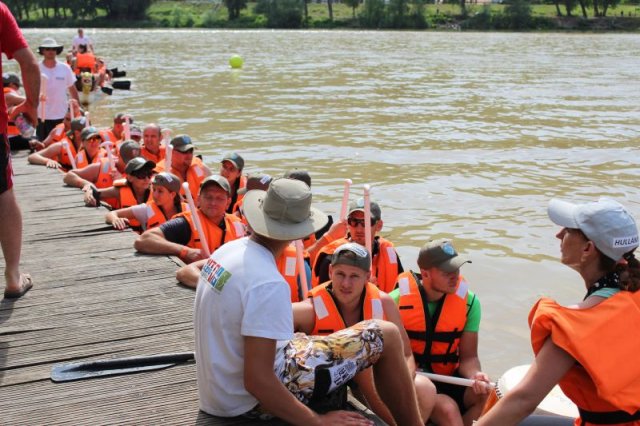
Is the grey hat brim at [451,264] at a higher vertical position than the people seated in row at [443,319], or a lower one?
higher

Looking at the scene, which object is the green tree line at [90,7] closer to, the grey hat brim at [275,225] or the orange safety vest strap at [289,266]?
the orange safety vest strap at [289,266]

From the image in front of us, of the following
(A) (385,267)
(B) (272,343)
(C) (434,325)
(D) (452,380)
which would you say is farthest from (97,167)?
(B) (272,343)

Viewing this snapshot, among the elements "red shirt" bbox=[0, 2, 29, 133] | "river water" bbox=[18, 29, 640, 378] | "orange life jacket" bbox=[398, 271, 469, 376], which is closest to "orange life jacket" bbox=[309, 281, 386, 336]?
"orange life jacket" bbox=[398, 271, 469, 376]

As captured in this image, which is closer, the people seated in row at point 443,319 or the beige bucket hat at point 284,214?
the beige bucket hat at point 284,214

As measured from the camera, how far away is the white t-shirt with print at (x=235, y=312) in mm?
3305

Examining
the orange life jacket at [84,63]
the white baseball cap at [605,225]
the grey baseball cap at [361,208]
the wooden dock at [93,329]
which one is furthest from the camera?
the orange life jacket at [84,63]

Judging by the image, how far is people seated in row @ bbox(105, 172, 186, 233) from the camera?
7.58 meters

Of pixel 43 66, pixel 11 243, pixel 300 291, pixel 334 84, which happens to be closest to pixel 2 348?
pixel 11 243

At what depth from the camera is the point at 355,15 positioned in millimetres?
89688

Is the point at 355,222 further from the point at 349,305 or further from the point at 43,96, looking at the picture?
the point at 43,96

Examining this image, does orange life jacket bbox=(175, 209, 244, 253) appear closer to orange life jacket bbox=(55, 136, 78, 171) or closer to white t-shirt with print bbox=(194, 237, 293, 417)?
white t-shirt with print bbox=(194, 237, 293, 417)

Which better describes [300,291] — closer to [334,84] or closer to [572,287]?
[572,287]

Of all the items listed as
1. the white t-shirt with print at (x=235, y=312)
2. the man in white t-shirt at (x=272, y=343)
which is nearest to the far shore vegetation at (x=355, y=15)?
the man in white t-shirt at (x=272, y=343)

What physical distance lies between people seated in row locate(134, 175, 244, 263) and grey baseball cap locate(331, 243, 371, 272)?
2193 mm
